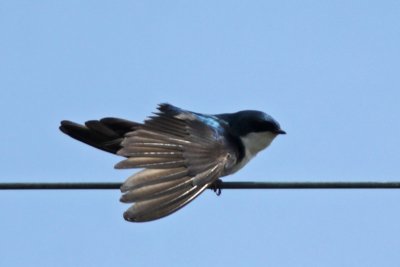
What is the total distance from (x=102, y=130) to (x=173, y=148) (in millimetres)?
703

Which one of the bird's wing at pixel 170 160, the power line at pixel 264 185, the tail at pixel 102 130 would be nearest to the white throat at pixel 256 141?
the bird's wing at pixel 170 160

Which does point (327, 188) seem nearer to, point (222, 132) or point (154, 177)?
point (154, 177)

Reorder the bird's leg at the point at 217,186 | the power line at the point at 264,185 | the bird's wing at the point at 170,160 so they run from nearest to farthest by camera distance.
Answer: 1. the power line at the point at 264,185
2. the bird's wing at the point at 170,160
3. the bird's leg at the point at 217,186

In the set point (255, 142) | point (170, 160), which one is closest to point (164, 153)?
point (170, 160)

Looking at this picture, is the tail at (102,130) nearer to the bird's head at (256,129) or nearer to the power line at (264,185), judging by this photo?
the bird's head at (256,129)

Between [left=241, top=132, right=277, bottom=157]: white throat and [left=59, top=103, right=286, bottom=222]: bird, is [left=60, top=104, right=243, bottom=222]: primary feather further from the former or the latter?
[left=241, top=132, right=277, bottom=157]: white throat

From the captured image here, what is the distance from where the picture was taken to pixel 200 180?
616 cm

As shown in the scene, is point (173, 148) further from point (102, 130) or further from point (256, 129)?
point (256, 129)

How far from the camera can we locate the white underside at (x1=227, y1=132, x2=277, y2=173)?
743 cm

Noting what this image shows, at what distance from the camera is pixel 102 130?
22.8 feet

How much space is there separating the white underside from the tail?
0.94 meters

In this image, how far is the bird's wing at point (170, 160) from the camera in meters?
5.64

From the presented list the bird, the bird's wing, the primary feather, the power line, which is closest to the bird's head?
the bird

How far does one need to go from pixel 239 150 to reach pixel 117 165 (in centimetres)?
153
